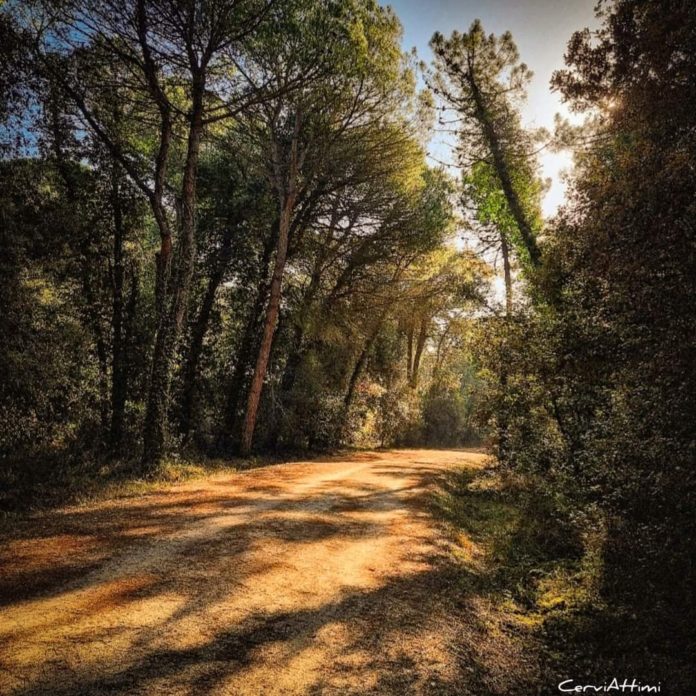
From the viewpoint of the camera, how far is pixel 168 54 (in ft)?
32.7

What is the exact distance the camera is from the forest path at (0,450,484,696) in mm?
2980

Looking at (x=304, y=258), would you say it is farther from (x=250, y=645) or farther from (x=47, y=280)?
(x=250, y=645)

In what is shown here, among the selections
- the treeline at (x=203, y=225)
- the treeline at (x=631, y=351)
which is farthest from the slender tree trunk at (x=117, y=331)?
the treeline at (x=631, y=351)

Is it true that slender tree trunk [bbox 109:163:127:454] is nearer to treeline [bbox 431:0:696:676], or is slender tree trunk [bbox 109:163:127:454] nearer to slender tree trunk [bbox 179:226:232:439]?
slender tree trunk [bbox 179:226:232:439]

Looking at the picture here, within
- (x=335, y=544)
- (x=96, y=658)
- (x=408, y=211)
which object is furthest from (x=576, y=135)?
(x=96, y=658)

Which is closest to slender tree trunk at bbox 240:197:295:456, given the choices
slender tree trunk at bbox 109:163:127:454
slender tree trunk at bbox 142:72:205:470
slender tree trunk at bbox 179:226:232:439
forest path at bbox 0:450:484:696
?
slender tree trunk at bbox 179:226:232:439

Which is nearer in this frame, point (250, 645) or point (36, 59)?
point (250, 645)

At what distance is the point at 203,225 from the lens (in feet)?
50.3

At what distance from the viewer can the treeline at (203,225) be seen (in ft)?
31.2

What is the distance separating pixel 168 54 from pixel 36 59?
279cm

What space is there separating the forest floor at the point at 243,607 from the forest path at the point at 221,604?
0.5 inches

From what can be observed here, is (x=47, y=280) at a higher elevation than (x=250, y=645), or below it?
higher

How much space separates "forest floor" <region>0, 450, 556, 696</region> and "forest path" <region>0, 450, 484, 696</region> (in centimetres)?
1

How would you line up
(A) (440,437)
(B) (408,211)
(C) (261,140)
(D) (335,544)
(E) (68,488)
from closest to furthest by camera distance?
(D) (335,544), (E) (68,488), (C) (261,140), (B) (408,211), (A) (440,437)
